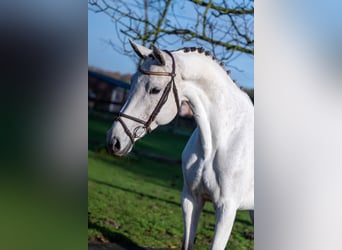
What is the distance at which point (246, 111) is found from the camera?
3.28 metres

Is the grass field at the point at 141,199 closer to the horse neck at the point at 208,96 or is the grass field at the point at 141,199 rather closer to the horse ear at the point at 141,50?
the horse neck at the point at 208,96

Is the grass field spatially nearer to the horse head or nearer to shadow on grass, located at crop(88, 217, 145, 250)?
shadow on grass, located at crop(88, 217, 145, 250)

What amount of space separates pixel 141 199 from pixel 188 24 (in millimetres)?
1170

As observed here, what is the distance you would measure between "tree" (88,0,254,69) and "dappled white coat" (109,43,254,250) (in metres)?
0.30

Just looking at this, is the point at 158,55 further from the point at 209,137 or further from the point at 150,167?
the point at 150,167

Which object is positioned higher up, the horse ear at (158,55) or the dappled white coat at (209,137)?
the horse ear at (158,55)

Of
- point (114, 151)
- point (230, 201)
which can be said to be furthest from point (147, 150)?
point (230, 201)

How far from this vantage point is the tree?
3.22 m

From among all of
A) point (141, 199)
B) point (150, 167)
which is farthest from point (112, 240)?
point (150, 167)

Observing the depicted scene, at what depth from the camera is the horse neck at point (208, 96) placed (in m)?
2.99

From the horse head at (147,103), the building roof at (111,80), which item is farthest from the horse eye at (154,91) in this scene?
the building roof at (111,80)

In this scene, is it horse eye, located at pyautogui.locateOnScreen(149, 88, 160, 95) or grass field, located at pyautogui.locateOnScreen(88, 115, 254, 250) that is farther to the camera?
grass field, located at pyautogui.locateOnScreen(88, 115, 254, 250)

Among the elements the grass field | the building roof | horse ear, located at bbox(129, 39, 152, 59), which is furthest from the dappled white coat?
the building roof
